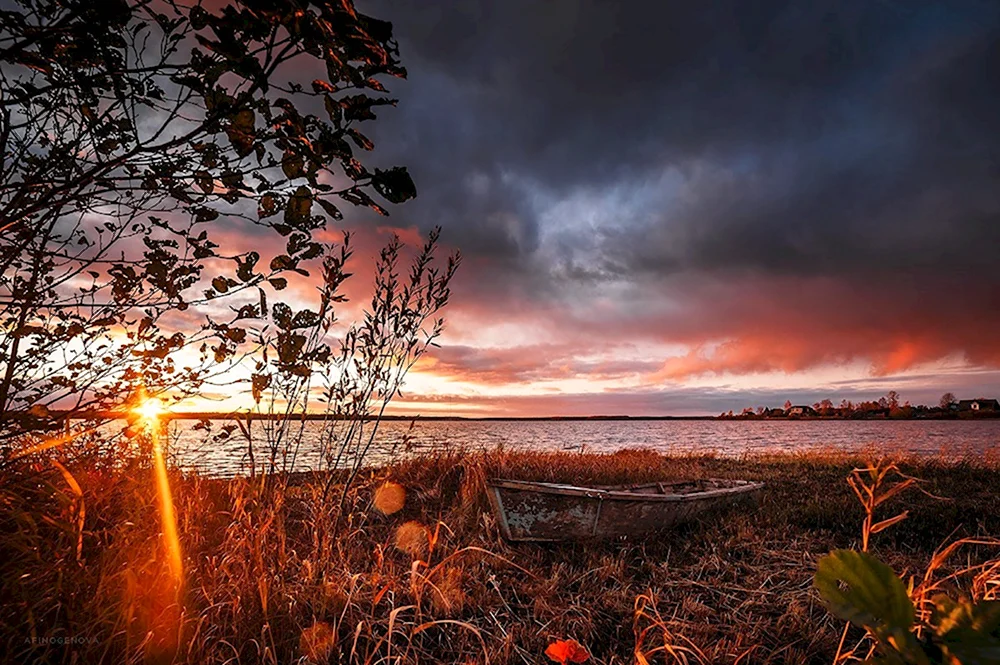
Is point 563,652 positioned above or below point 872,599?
below

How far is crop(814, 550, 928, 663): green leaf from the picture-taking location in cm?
64

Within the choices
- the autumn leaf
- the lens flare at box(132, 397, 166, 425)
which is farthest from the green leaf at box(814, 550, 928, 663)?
the lens flare at box(132, 397, 166, 425)

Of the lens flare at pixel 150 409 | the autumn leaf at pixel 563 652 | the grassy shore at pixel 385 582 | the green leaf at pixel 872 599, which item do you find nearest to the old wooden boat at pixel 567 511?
the grassy shore at pixel 385 582

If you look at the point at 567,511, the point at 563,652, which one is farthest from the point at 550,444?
the point at 563,652

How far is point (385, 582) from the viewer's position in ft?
13.0

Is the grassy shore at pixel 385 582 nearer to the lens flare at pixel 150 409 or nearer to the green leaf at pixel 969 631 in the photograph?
the lens flare at pixel 150 409

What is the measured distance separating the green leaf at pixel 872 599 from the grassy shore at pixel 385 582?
1.51 metres

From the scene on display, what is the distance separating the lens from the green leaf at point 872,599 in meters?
0.64

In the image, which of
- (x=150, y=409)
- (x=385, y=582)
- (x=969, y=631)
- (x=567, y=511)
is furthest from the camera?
(x=567, y=511)

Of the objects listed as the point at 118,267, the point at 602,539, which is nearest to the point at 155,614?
the point at 118,267

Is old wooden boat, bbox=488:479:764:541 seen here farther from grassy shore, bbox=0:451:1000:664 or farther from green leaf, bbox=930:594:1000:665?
green leaf, bbox=930:594:1000:665

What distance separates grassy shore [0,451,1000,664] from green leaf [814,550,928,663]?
151 cm

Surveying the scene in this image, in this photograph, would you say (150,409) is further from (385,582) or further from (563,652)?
(563,652)

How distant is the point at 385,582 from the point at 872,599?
3.89m
